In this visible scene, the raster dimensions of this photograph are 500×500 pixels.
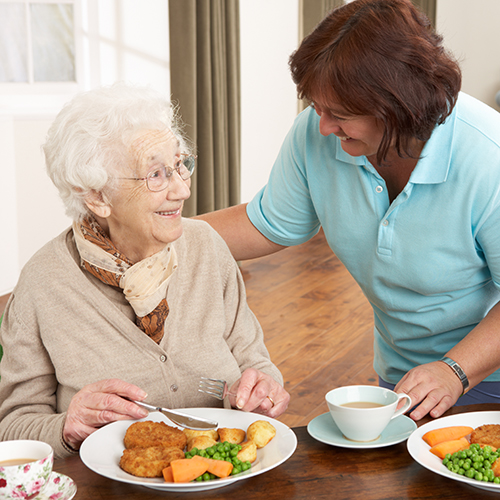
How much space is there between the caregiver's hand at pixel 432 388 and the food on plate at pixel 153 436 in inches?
16.2

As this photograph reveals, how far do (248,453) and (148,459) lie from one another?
0.15 m

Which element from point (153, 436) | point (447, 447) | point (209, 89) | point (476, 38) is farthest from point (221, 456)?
point (476, 38)

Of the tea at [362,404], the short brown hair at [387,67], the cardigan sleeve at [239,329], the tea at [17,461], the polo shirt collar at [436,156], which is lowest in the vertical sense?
the cardigan sleeve at [239,329]

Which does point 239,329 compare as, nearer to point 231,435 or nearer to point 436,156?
point 231,435

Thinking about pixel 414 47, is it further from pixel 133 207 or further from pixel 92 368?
pixel 92 368

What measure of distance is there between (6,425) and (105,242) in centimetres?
40

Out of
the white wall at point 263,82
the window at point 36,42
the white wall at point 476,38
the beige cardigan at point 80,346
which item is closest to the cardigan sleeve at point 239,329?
the beige cardigan at point 80,346

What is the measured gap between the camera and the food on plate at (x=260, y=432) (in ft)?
3.47

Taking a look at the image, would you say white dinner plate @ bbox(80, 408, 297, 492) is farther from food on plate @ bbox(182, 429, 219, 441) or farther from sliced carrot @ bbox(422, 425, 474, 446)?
sliced carrot @ bbox(422, 425, 474, 446)

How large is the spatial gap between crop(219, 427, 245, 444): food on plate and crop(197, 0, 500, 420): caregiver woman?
312 mm

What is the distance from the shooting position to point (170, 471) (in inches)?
38.3

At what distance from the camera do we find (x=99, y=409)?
1145 millimetres

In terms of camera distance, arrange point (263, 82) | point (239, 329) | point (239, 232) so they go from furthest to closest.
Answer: point (263, 82) < point (239, 232) < point (239, 329)

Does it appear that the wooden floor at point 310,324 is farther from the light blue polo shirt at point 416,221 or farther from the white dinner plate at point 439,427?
the white dinner plate at point 439,427
